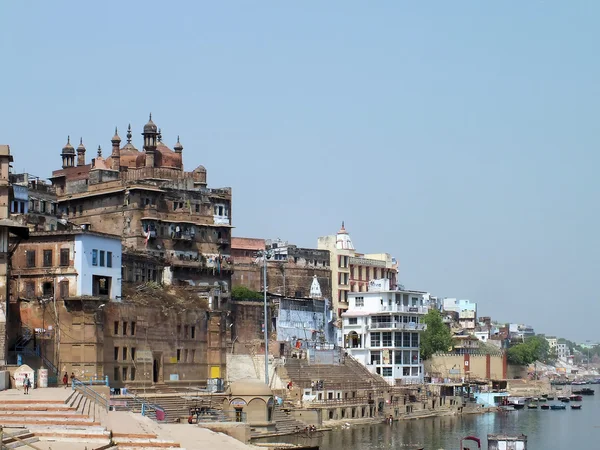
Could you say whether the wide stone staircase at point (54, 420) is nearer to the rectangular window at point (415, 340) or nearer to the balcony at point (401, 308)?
the balcony at point (401, 308)

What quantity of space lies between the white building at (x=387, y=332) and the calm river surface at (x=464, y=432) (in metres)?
6.42

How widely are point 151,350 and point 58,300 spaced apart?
7.28 m

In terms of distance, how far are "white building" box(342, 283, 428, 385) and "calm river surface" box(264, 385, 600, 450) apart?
642 centimetres

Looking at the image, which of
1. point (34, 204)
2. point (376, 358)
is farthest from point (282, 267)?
point (34, 204)

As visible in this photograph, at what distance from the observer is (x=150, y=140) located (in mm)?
82312

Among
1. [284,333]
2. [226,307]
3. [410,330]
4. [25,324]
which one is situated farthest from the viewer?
[410,330]

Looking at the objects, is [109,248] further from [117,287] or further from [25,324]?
[25,324]

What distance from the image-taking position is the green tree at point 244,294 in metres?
83.9

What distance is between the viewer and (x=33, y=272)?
209 feet

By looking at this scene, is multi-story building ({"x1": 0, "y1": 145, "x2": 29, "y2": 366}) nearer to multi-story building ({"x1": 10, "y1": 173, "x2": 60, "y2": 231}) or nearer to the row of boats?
multi-story building ({"x1": 10, "y1": 173, "x2": 60, "y2": 231})

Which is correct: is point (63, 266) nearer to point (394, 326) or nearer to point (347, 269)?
point (394, 326)

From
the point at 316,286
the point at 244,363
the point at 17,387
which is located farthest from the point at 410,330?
the point at 17,387

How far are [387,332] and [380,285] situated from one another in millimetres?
6373

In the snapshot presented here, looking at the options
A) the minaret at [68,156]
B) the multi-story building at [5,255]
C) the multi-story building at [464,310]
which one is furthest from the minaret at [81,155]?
the multi-story building at [464,310]
